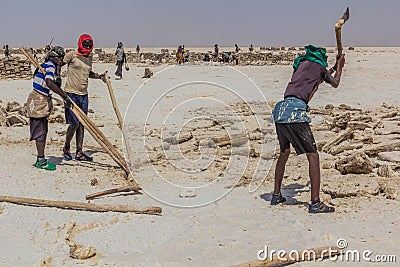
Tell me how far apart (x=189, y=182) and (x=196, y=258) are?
7.61 ft

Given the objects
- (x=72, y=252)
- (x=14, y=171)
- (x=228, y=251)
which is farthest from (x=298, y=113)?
(x=14, y=171)

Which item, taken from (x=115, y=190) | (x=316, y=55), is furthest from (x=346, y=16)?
(x=115, y=190)

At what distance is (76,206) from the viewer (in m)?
4.71

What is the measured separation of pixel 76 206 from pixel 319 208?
2406mm

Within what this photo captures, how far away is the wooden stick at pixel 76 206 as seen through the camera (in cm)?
460

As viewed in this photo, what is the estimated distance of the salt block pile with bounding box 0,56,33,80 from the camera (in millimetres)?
19703

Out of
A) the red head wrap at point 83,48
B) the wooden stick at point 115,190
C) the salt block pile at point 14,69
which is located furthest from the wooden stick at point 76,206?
the salt block pile at point 14,69

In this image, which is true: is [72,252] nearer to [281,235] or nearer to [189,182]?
[281,235]

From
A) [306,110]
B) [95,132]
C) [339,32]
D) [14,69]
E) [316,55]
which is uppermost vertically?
[339,32]

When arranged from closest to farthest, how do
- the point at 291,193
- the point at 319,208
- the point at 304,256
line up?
1. the point at 304,256
2. the point at 319,208
3. the point at 291,193

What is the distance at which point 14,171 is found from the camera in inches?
245

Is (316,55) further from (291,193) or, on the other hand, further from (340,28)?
(291,193)

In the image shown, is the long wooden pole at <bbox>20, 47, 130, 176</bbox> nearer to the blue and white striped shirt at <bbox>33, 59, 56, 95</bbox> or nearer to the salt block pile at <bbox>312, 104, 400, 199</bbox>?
the blue and white striped shirt at <bbox>33, 59, 56, 95</bbox>

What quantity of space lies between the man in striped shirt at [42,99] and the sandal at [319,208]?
327 cm
